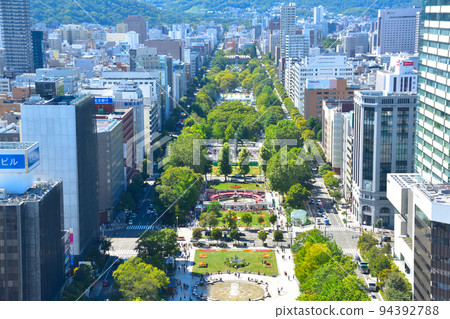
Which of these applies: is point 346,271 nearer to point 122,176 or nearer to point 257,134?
point 122,176

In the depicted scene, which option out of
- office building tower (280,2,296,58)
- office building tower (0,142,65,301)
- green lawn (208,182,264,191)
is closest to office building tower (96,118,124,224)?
green lawn (208,182,264,191)

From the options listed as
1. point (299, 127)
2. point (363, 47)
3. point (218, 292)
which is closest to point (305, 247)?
point (218, 292)

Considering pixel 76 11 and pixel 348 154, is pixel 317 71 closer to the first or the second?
pixel 348 154

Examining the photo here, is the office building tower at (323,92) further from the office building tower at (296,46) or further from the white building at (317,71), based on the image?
the office building tower at (296,46)

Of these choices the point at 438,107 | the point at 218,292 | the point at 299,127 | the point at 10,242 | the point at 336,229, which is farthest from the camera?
the point at 299,127

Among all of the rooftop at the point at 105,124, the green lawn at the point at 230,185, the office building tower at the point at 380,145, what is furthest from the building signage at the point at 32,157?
the green lawn at the point at 230,185

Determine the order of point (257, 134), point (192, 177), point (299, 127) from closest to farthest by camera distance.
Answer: point (192, 177)
point (299, 127)
point (257, 134)
